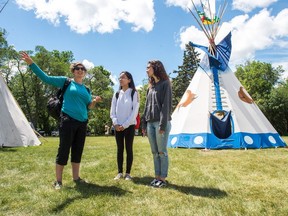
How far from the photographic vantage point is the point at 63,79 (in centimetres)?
450

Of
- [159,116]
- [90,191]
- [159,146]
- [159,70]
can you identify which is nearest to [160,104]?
[159,116]

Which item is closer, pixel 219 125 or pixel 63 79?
pixel 63 79

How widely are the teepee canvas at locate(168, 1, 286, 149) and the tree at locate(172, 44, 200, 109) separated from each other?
25831mm

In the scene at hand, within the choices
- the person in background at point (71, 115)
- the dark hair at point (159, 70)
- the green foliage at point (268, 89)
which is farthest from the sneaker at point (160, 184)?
the green foliage at point (268, 89)

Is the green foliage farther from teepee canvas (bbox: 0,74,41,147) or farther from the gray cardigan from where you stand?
the gray cardigan

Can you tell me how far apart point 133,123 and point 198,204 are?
74.2 inches

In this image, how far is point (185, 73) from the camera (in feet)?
128

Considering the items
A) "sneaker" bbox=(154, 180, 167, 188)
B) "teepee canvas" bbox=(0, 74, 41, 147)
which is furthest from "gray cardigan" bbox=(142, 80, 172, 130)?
"teepee canvas" bbox=(0, 74, 41, 147)

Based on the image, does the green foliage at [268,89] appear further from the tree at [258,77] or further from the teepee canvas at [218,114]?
the teepee canvas at [218,114]

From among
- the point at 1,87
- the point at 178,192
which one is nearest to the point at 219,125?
the point at 178,192

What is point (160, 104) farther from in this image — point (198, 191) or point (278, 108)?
point (278, 108)

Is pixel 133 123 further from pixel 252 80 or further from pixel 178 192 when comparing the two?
pixel 252 80

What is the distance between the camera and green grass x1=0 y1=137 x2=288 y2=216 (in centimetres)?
335

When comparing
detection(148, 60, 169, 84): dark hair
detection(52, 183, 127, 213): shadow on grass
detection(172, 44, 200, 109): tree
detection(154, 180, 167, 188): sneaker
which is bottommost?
detection(52, 183, 127, 213): shadow on grass
